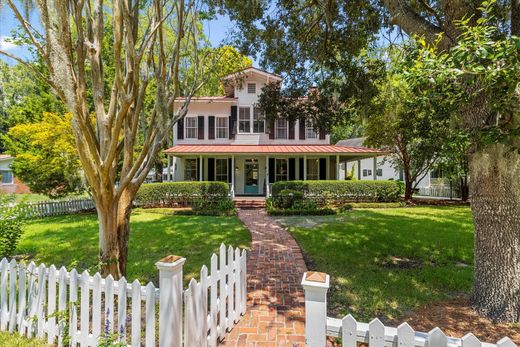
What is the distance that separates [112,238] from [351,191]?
1345 cm

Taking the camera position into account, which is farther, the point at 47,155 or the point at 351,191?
the point at 351,191

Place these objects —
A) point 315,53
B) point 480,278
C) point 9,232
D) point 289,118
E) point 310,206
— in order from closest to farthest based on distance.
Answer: point 480,278 < point 9,232 < point 315,53 < point 289,118 < point 310,206

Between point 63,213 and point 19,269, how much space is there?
1188cm

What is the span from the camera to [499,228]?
11.4ft

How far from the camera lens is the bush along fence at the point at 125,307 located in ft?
7.70

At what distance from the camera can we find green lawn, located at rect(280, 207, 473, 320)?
4.05 m

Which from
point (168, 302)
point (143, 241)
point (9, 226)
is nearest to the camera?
point (168, 302)

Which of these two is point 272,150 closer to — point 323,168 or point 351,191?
point 323,168

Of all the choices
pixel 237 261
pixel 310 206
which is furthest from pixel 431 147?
pixel 237 261

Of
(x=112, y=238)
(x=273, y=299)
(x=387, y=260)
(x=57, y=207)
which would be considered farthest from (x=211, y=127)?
(x=273, y=299)

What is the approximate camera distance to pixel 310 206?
492 inches

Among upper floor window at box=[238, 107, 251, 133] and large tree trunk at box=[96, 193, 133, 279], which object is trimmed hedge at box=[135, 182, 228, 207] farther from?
large tree trunk at box=[96, 193, 133, 279]

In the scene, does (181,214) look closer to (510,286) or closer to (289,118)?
(289,118)

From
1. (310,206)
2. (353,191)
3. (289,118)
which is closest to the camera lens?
(289,118)
